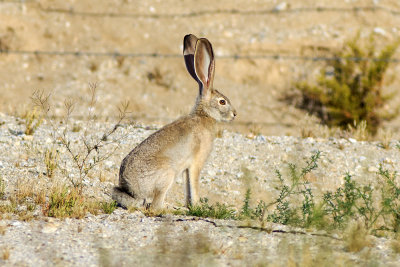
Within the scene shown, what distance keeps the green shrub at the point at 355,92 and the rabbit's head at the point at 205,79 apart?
23.8ft

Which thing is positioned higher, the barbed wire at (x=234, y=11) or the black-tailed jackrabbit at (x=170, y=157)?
the barbed wire at (x=234, y=11)

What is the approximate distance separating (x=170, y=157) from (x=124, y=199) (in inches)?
23.0

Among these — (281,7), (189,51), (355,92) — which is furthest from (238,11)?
(189,51)

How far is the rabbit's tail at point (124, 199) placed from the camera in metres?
5.68

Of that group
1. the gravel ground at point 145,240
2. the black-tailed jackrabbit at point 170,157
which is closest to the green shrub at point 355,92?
A: the gravel ground at point 145,240

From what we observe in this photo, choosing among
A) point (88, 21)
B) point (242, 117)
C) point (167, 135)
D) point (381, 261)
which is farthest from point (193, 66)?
point (88, 21)

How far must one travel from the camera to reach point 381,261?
415cm

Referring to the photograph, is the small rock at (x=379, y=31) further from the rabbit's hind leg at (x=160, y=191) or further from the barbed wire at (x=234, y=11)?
the rabbit's hind leg at (x=160, y=191)

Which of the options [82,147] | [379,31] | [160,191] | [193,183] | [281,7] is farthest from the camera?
[281,7]

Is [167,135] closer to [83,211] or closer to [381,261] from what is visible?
[83,211]

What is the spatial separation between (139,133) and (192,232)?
411cm

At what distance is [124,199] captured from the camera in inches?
223

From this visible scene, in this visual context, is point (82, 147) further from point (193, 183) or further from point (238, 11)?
point (238, 11)

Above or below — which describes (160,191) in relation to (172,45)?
below
